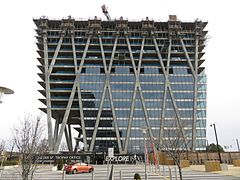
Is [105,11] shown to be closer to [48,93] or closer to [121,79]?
[121,79]

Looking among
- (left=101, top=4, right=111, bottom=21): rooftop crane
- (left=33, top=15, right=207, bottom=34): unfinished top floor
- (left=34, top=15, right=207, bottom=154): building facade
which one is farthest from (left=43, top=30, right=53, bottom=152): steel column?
(left=101, top=4, right=111, bottom=21): rooftop crane

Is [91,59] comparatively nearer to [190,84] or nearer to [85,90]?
[85,90]

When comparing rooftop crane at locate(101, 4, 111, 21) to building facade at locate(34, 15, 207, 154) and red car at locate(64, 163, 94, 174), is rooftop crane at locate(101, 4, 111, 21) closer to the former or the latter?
building facade at locate(34, 15, 207, 154)

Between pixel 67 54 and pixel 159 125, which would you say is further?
pixel 67 54

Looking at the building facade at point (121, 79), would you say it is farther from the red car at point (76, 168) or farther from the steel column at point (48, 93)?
the red car at point (76, 168)

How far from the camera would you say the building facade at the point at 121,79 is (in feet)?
258

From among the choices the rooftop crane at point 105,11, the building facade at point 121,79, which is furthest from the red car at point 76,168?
the rooftop crane at point 105,11

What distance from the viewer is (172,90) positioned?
276 feet

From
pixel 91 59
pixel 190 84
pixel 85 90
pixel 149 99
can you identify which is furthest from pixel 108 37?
pixel 190 84

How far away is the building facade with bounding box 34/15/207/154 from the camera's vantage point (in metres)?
78.6

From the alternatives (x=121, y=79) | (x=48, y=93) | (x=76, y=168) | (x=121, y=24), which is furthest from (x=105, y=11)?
(x=76, y=168)

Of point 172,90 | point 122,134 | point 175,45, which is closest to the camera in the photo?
point 122,134

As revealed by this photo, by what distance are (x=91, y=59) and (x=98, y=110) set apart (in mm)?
19314

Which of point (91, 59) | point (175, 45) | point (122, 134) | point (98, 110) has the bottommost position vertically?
point (122, 134)
